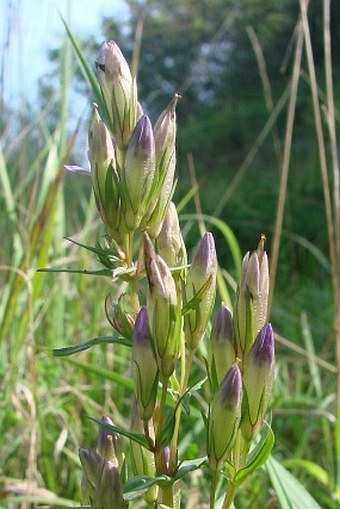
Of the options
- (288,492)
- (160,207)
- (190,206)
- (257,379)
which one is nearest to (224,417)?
(257,379)

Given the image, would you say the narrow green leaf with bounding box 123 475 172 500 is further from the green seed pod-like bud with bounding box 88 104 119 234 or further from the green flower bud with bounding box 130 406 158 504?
the green seed pod-like bud with bounding box 88 104 119 234

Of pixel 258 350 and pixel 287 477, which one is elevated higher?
pixel 258 350

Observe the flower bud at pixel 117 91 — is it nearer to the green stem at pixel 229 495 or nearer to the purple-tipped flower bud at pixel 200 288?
the purple-tipped flower bud at pixel 200 288

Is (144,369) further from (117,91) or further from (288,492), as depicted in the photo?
(288,492)

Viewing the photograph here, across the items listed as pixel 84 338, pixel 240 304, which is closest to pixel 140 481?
pixel 240 304

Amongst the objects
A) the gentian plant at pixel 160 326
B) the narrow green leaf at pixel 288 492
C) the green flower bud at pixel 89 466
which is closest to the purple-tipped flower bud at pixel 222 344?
the gentian plant at pixel 160 326

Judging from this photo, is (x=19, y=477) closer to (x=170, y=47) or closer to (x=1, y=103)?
(x=1, y=103)

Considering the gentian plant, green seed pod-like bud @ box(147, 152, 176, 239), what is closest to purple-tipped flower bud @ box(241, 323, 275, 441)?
the gentian plant
